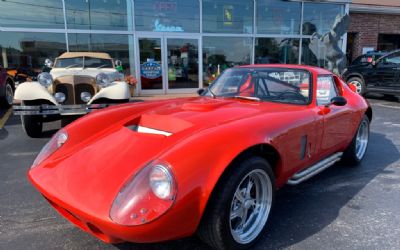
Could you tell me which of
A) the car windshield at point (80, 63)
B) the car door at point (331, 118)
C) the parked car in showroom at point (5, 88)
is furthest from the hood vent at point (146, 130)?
the parked car in showroom at point (5, 88)

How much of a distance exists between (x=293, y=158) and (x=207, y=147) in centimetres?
103

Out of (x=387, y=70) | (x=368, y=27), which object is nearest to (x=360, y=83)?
(x=387, y=70)

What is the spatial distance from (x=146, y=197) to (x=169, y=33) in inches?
408

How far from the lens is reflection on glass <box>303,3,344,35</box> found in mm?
13484

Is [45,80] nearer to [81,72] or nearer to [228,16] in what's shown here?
[81,72]

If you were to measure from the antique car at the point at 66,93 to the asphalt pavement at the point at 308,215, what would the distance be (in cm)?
122

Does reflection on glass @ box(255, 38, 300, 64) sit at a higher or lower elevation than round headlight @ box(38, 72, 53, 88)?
higher

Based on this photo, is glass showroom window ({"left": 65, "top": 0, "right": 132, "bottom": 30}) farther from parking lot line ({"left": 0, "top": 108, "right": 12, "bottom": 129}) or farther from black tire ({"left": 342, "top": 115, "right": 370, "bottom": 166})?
black tire ({"left": 342, "top": 115, "right": 370, "bottom": 166})

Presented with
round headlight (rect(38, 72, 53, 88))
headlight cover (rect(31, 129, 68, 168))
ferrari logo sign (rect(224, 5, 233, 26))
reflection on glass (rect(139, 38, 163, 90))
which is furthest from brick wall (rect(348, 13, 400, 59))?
headlight cover (rect(31, 129, 68, 168))

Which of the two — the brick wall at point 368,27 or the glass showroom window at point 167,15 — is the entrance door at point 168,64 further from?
the brick wall at point 368,27

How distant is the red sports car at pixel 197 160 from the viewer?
191cm

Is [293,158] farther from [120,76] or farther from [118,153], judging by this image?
[120,76]

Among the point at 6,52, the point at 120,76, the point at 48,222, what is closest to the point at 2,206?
the point at 48,222

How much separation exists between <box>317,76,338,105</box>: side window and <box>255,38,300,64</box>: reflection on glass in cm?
957
